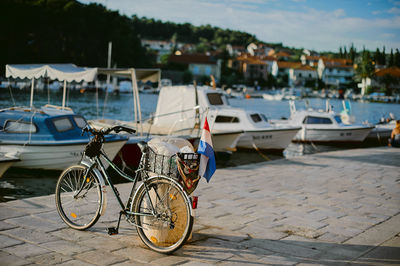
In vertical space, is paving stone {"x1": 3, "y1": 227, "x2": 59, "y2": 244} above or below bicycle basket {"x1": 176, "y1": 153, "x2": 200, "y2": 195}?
below

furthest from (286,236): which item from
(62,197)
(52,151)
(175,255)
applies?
(52,151)

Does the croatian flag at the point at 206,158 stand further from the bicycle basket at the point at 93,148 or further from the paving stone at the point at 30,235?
the paving stone at the point at 30,235

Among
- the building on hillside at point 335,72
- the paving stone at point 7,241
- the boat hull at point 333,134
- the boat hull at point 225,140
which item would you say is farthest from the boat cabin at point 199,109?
the building on hillside at point 335,72

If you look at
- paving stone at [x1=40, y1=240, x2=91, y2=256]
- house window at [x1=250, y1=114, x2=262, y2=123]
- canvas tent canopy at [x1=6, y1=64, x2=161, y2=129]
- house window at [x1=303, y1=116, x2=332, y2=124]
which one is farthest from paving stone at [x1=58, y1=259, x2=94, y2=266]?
house window at [x1=303, y1=116, x2=332, y2=124]

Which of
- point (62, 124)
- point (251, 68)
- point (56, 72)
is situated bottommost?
point (62, 124)

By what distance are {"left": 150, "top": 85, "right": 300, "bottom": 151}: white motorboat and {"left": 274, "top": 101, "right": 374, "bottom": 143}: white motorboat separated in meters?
3.50

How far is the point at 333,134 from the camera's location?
80.7ft

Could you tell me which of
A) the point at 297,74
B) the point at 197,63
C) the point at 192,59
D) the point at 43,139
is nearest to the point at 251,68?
the point at 297,74

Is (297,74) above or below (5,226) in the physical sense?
above

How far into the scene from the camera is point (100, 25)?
86.9m

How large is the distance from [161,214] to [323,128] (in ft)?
68.8

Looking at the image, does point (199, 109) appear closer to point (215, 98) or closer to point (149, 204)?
point (215, 98)

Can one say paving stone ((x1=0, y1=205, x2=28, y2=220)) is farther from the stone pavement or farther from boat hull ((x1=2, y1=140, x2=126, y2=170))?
boat hull ((x1=2, y1=140, x2=126, y2=170))

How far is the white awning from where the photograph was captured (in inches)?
559
